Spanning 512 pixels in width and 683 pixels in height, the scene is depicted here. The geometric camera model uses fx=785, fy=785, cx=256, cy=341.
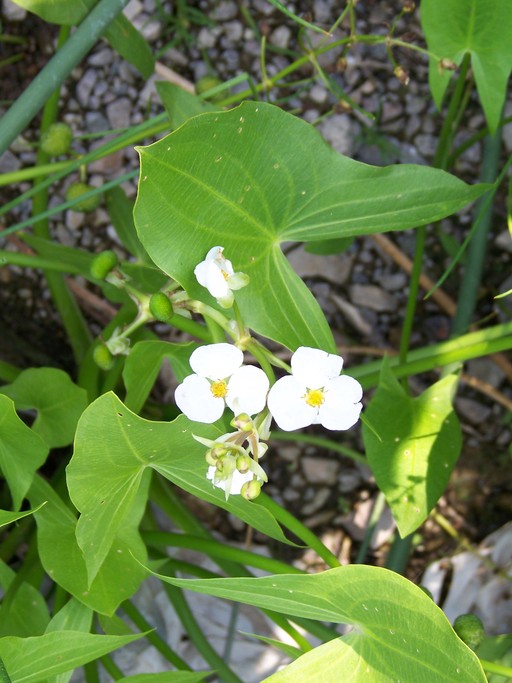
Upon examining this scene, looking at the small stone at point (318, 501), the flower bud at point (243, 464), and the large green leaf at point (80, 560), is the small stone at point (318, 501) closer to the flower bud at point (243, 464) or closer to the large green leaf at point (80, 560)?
the large green leaf at point (80, 560)

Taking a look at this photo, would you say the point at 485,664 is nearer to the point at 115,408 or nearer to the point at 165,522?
the point at 115,408

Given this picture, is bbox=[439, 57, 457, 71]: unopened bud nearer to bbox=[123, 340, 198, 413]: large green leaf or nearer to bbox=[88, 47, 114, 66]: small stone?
bbox=[123, 340, 198, 413]: large green leaf

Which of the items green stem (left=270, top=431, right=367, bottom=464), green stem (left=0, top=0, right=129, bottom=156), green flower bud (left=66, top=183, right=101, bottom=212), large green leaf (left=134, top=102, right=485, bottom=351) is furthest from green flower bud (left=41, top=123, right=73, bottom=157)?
green stem (left=270, top=431, right=367, bottom=464)

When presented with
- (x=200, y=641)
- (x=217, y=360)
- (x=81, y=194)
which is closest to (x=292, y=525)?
(x=217, y=360)

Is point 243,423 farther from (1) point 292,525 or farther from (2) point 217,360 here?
(1) point 292,525

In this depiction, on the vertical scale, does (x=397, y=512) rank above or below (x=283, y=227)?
below

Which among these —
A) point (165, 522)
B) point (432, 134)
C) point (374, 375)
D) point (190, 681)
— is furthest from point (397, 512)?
point (432, 134)

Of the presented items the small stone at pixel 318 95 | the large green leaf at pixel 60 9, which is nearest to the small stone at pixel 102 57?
the small stone at pixel 318 95
